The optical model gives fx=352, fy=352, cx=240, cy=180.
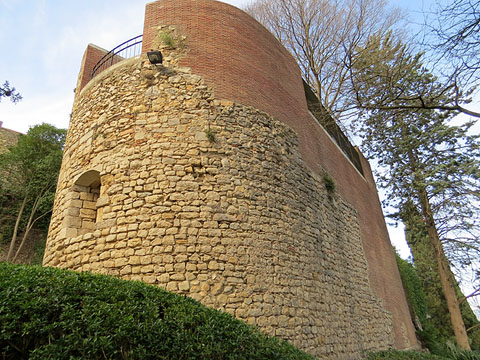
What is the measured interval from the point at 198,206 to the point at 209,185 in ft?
1.56

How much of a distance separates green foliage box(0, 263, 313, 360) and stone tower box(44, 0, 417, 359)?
59.8 inches

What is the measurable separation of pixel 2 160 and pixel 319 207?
14907mm

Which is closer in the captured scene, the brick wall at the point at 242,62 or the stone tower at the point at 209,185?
the stone tower at the point at 209,185

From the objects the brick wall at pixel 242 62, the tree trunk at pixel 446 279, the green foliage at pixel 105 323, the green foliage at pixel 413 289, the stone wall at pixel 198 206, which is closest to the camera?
the green foliage at pixel 105 323

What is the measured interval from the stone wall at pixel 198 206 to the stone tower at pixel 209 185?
24 millimetres

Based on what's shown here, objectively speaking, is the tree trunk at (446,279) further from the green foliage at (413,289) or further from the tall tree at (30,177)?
the tall tree at (30,177)

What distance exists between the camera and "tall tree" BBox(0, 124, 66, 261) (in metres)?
15.4

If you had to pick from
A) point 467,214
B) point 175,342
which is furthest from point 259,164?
point 467,214

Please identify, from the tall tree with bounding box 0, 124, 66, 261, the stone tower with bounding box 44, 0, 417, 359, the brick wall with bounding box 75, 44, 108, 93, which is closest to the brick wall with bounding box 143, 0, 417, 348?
the stone tower with bounding box 44, 0, 417, 359

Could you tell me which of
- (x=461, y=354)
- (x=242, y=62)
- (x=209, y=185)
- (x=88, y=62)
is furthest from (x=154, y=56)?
(x=461, y=354)

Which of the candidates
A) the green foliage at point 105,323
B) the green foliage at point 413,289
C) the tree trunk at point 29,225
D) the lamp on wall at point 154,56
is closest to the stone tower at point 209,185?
the lamp on wall at point 154,56

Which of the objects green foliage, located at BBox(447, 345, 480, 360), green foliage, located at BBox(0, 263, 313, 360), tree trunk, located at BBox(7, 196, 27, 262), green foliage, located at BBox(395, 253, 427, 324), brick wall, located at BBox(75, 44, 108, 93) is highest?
brick wall, located at BBox(75, 44, 108, 93)

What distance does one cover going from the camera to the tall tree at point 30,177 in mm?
15406

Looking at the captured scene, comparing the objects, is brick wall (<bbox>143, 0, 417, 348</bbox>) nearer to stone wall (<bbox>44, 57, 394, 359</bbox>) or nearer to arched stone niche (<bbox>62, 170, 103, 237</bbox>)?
stone wall (<bbox>44, 57, 394, 359</bbox>)
